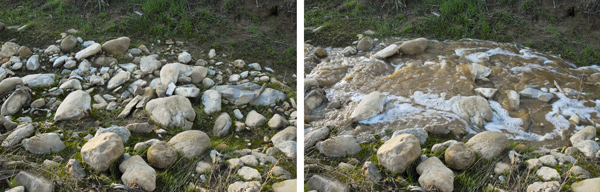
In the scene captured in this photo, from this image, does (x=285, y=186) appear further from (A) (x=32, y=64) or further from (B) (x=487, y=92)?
(A) (x=32, y=64)

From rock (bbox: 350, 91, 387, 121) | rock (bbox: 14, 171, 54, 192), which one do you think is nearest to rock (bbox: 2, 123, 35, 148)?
rock (bbox: 14, 171, 54, 192)

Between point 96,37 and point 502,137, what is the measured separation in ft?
7.35

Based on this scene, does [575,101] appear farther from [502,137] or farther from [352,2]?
[352,2]

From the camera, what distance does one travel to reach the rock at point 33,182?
1450 millimetres

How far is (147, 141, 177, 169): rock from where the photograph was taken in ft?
5.14

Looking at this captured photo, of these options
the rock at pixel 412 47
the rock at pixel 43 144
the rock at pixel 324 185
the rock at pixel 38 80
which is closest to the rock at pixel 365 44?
the rock at pixel 412 47

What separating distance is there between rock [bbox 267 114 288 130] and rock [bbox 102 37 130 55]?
1004mm

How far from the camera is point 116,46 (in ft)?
7.07

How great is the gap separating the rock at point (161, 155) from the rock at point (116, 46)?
847mm

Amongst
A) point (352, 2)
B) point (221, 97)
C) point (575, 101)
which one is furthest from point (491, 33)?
point (221, 97)

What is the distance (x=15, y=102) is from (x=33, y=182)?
0.57 m

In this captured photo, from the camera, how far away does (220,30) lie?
7.87 feet

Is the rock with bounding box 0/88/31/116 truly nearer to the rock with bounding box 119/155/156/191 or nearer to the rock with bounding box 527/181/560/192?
the rock with bounding box 119/155/156/191

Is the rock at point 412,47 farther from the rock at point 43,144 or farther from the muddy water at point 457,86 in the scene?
the rock at point 43,144
